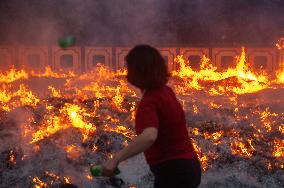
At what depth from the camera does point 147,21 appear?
48.3 feet

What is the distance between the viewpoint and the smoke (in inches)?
553

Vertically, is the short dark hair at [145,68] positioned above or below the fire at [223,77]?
above

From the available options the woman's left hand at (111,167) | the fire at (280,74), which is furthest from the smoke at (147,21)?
→ the woman's left hand at (111,167)

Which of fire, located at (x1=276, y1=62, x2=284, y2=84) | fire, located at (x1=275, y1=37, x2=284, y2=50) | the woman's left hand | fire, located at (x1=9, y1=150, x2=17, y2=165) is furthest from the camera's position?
fire, located at (x1=275, y1=37, x2=284, y2=50)

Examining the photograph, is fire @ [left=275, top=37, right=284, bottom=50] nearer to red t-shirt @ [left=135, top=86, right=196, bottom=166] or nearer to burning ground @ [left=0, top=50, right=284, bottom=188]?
burning ground @ [left=0, top=50, right=284, bottom=188]

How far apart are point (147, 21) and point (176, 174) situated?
1221 cm

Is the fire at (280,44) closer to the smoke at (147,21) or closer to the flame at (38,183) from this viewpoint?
the smoke at (147,21)

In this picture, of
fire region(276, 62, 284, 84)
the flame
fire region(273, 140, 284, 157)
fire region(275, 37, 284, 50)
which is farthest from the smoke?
the flame

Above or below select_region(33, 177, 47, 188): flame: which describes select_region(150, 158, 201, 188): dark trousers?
above

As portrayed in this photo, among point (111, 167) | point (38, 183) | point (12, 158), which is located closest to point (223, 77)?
point (12, 158)

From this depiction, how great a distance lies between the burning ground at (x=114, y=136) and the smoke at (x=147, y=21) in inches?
183

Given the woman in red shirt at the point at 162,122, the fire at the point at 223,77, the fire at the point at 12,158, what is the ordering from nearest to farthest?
the woman in red shirt at the point at 162,122 < the fire at the point at 12,158 < the fire at the point at 223,77

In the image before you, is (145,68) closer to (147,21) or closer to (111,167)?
(111,167)

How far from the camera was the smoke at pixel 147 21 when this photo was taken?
1404 cm
